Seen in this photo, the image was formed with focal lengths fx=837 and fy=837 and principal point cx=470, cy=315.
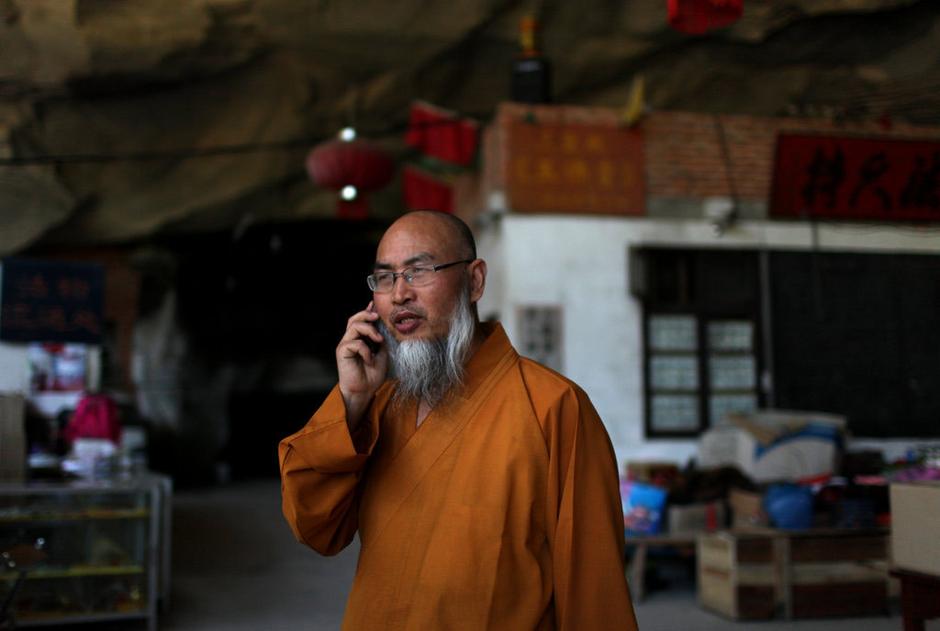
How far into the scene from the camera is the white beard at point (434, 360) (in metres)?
1.95

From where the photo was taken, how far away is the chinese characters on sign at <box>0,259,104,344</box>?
28.6ft

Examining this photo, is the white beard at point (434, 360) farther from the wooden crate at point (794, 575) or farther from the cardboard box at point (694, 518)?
the cardboard box at point (694, 518)

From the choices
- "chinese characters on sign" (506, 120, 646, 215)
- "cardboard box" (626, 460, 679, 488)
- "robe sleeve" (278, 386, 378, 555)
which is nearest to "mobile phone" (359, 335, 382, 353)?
"robe sleeve" (278, 386, 378, 555)

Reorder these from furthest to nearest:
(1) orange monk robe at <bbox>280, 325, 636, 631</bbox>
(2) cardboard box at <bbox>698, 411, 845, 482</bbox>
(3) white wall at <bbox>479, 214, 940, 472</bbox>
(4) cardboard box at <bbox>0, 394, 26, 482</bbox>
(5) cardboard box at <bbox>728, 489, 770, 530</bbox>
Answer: (3) white wall at <bbox>479, 214, 940, 472</bbox>, (2) cardboard box at <bbox>698, 411, 845, 482</bbox>, (5) cardboard box at <bbox>728, 489, 770, 530</bbox>, (4) cardboard box at <bbox>0, 394, 26, 482</bbox>, (1) orange monk robe at <bbox>280, 325, 636, 631</bbox>

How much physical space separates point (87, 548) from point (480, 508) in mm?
3761

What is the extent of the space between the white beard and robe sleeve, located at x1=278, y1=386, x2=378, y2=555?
129 mm

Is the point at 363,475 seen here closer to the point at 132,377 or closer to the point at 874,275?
the point at 874,275

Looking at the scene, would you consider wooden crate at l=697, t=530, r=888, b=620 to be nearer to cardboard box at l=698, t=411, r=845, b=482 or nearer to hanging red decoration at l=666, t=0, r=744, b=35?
cardboard box at l=698, t=411, r=845, b=482

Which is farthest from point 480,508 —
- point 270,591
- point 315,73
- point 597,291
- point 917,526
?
point 315,73

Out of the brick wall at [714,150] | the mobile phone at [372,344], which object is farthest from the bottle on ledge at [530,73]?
the mobile phone at [372,344]

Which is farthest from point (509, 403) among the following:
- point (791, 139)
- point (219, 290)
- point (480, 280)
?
point (219, 290)

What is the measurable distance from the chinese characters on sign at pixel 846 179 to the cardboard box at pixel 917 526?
16.8 ft

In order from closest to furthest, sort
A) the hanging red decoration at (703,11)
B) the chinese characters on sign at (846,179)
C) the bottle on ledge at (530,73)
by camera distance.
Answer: the hanging red decoration at (703,11) < the bottle on ledge at (530,73) < the chinese characters on sign at (846,179)

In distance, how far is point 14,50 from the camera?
24.3ft
